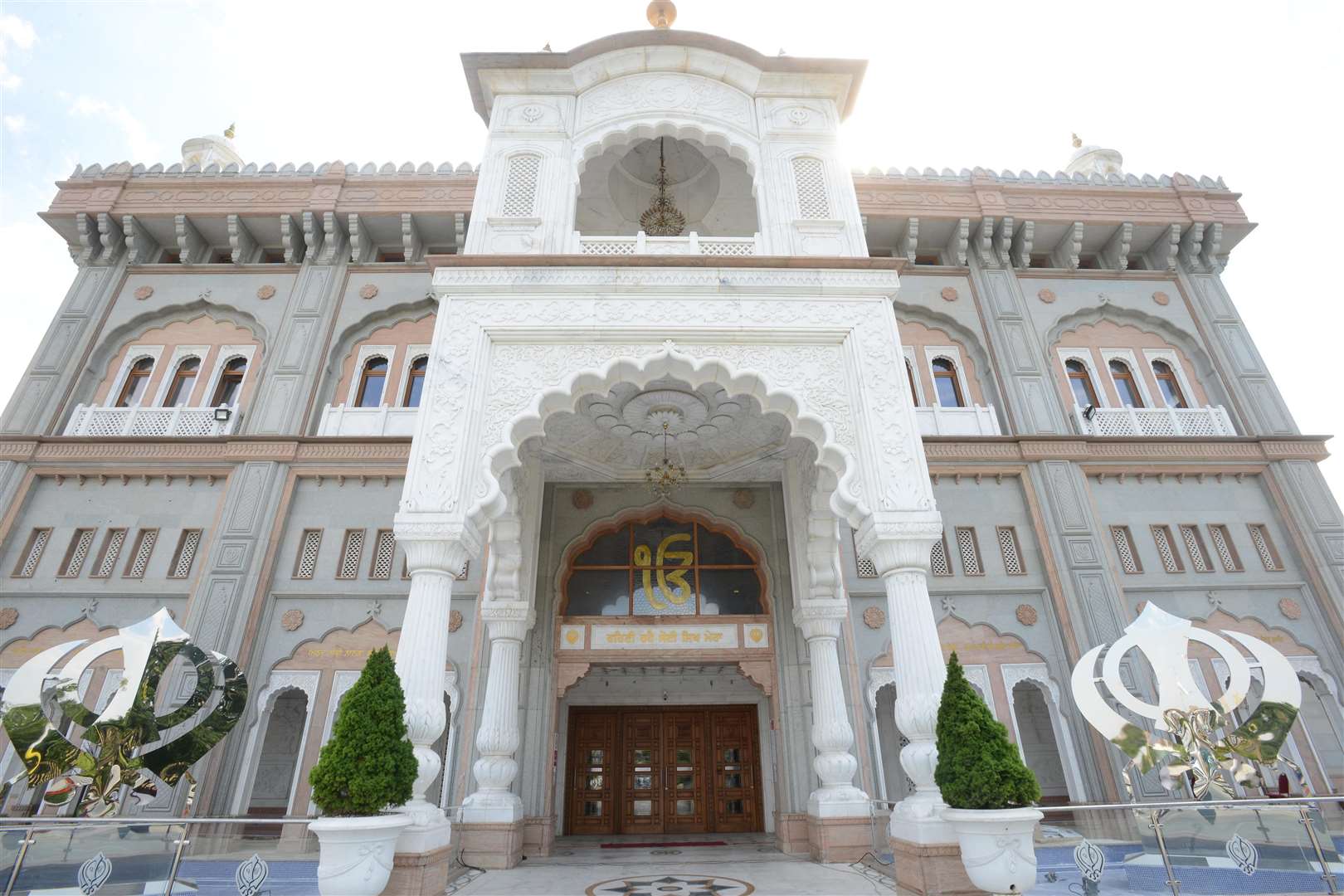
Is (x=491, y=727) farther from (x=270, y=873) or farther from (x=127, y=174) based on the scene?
(x=127, y=174)

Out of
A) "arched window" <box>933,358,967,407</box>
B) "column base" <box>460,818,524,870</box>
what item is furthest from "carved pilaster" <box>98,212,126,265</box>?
"arched window" <box>933,358,967,407</box>

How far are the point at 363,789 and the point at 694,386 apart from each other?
15.3ft

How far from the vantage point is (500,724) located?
28.0 feet

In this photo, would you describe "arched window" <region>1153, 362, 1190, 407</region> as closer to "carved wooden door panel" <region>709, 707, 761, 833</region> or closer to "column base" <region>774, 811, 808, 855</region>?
"carved wooden door panel" <region>709, 707, 761, 833</region>

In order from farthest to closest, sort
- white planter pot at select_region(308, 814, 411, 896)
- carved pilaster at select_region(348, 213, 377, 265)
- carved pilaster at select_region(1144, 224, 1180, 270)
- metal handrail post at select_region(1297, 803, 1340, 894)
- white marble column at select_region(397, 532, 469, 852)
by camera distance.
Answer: carved pilaster at select_region(1144, 224, 1180, 270) < carved pilaster at select_region(348, 213, 377, 265) < white marble column at select_region(397, 532, 469, 852) < metal handrail post at select_region(1297, 803, 1340, 894) < white planter pot at select_region(308, 814, 411, 896)

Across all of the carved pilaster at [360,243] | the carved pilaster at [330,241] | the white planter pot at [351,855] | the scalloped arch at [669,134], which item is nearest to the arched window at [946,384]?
the scalloped arch at [669,134]

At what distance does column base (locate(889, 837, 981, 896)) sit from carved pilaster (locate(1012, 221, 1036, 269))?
11.6 meters

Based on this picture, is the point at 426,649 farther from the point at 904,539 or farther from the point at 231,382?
the point at 231,382

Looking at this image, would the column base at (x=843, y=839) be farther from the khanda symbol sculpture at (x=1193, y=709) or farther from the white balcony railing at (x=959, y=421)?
the white balcony railing at (x=959, y=421)

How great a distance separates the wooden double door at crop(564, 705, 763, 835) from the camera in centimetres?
1158

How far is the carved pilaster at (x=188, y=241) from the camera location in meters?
12.9

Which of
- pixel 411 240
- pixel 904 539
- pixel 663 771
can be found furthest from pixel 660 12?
pixel 663 771

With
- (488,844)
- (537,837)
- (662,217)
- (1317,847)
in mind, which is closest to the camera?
(1317,847)

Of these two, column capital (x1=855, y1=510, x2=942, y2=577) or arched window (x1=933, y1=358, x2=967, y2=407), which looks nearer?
column capital (x1=855, y1=510, x2=942, y2=577)
